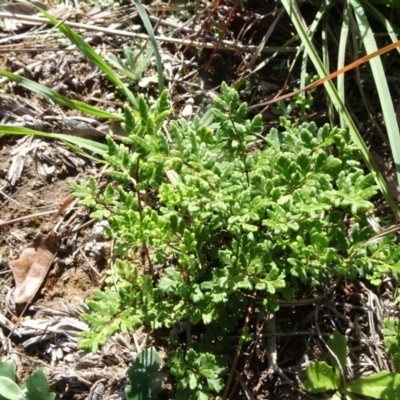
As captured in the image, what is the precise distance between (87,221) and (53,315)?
0.38m

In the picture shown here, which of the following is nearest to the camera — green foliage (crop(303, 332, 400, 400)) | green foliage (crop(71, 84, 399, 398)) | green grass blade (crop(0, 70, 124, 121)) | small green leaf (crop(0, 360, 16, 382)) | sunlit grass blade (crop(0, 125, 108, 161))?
green foliage (crop(71, 84, 399, 398))

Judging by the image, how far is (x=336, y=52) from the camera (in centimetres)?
251

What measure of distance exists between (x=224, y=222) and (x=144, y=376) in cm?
58

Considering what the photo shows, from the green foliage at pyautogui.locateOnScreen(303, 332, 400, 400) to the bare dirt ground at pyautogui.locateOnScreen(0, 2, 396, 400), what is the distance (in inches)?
3.6

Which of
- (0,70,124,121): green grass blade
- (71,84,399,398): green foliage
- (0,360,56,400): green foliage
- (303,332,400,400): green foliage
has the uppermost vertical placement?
(0,70,124,121): green grass blade

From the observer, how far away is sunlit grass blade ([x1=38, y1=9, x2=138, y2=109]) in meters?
2.28

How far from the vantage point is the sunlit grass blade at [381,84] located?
7.02 ft

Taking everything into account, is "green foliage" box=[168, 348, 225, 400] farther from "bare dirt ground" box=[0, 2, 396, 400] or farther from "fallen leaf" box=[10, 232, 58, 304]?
"fallen leaf" box=[10, 232, 58, 304]

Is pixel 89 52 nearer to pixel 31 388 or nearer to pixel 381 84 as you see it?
pixel 381 84

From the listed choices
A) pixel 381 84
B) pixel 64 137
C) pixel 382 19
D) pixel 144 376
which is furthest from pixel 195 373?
pixel 382 19

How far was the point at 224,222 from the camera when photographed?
6.20ft

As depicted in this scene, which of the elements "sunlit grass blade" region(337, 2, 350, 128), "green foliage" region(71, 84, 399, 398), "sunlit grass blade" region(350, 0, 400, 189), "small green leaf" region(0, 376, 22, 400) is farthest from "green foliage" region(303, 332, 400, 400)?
"small green leaf" region(0, 376, 22, 400)

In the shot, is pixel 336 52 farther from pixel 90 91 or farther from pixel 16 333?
pixel 16 333

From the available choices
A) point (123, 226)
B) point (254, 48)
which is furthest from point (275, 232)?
point (254, 48)
